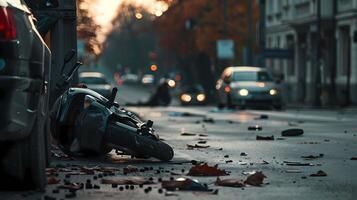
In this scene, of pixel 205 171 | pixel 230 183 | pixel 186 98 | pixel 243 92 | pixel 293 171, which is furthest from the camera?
pixel 186 98

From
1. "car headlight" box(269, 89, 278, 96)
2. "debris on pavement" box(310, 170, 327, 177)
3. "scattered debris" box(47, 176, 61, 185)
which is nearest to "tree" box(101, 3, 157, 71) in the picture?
"car headlight" box(269, 89, 278, 96)

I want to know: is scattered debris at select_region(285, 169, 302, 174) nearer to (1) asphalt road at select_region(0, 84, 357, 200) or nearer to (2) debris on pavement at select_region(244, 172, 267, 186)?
(1) asphalt road at select_region(0, 84, 357, 200)

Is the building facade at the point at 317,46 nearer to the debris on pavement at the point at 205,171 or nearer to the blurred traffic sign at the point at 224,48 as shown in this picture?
the blurred traffic sign at the point at 224,48

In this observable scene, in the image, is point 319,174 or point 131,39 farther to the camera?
point 131,39

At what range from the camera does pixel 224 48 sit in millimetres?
60750

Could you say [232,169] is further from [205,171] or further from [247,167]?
[205,171]

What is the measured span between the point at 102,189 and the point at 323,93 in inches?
1537

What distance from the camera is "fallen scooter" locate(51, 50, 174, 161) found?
11.1m

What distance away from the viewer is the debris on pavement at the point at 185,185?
848 cm

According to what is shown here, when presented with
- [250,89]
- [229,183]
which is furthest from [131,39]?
[229,183]

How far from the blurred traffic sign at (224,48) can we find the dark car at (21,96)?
51.4 m

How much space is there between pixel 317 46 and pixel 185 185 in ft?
120

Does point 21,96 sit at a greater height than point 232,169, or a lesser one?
greater

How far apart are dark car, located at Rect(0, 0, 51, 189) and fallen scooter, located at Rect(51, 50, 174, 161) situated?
8.27 ft
